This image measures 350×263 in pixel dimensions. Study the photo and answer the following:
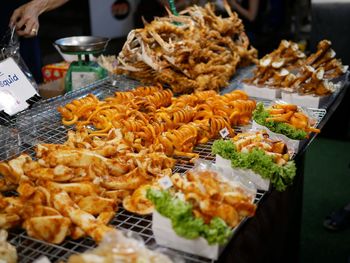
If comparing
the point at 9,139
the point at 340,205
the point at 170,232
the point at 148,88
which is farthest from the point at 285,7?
the point at 170,232

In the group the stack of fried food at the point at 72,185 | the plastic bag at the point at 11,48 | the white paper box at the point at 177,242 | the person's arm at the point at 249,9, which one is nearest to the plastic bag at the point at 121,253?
the white paper box at the point at 177,242

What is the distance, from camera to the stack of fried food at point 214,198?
6.41ft

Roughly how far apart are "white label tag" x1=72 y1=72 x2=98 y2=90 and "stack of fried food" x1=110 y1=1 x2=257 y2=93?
0.36 meters

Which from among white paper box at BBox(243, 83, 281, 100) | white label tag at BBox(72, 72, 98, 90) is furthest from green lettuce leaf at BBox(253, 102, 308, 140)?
white label tag at BBox(72, 72, 98, 90)

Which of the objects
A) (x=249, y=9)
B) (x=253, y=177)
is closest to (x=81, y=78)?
(x=253, y=177)

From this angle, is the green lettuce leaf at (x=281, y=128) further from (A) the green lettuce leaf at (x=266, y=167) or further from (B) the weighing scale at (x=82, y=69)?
(B) the weighing scale at (x=82, y=69)

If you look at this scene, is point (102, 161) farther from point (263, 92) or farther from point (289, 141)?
point (263, 92)

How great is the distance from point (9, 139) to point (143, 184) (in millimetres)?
1156

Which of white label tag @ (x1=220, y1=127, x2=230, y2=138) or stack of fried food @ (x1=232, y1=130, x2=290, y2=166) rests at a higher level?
stack of fried food @ (x1=232, y1=130, x2=290, y2=166)

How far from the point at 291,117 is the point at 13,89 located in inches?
80.1

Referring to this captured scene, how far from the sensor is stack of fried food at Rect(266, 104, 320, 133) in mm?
2975

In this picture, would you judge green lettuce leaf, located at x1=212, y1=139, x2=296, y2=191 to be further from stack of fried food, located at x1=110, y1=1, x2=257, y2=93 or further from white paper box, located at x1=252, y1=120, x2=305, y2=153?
stack of fried food, located at x1=110, y1=1, x2=257, y2=93

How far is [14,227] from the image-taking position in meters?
2.18

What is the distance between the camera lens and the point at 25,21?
12.9 feet
